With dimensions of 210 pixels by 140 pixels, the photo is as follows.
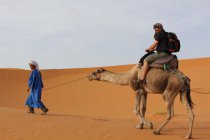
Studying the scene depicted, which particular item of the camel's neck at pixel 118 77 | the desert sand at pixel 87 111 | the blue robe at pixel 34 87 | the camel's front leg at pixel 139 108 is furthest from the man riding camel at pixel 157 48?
the blue robe at pixel 34 87

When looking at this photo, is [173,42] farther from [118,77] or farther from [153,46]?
[118,77]

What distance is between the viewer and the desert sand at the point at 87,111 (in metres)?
8.78

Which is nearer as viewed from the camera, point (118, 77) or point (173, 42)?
point (173, 42)

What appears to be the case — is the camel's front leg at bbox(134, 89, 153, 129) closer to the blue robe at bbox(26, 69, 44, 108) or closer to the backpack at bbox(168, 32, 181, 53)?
the backpack at bbox(168, 32, 181, 53)

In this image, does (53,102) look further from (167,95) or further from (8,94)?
(167,95)

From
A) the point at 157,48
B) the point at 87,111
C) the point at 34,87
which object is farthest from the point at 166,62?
the point at 87,111

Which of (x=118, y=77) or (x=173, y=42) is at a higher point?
(x=173, y=42)

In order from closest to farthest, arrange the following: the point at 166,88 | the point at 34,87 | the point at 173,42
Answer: the point at 166,88 < the point at 173,42 < the point at 34,87

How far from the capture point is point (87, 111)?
2291 centimetres

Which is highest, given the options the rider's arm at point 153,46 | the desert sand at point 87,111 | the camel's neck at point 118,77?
the rider's arm at point 153,46

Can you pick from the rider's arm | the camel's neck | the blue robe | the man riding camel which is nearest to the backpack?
the man riding camel

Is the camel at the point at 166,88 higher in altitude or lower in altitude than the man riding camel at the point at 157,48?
lower

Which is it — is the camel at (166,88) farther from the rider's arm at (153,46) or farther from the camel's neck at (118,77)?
the rider's arm at (153,46)

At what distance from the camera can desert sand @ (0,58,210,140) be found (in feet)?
28.8
